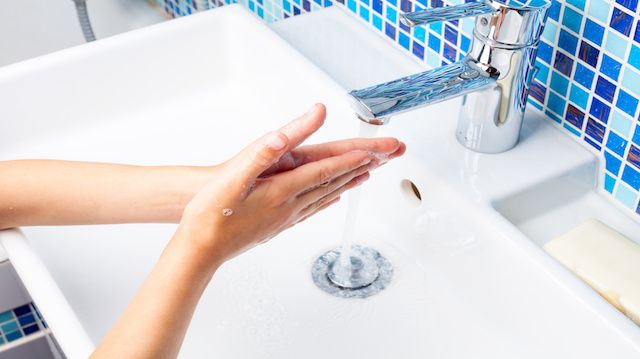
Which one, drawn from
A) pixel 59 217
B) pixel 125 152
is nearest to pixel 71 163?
pixel 59 217

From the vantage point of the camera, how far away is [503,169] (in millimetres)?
704

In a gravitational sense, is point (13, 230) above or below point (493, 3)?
below

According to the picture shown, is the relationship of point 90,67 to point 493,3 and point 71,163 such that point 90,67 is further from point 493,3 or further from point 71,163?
point 493,3

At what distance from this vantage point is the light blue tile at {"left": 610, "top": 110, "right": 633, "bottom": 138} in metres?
0.65

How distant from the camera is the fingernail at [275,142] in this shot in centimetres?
55

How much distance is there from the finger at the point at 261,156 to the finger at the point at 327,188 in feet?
0.21

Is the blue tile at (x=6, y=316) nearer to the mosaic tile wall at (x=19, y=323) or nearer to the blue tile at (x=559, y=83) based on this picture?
the mosaic tile wall at (x=19, y=323)

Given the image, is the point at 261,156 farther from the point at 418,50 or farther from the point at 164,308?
the point at 418,50

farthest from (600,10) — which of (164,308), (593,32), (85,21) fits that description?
(85,21)

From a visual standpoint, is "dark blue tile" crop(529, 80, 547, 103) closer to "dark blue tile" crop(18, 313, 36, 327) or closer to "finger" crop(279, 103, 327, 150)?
"finger" crop(279, 103, 327, 150)

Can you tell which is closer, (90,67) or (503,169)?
(503,169)

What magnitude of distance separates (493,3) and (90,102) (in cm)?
51

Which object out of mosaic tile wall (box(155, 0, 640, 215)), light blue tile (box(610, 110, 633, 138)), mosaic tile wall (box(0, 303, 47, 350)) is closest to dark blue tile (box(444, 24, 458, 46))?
mosaic tile wall (box(155, 0, 640, 215))

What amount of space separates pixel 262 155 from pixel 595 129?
1.12 feet
